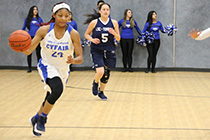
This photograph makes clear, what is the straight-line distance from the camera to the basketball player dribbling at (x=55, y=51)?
497cm

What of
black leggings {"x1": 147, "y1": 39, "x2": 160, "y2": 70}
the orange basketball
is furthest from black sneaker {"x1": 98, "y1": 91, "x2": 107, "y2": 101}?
black leggings {"x1": 147, "y1": 39, "x2": 160, "y2": 70}

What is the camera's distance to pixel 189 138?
16.5ft

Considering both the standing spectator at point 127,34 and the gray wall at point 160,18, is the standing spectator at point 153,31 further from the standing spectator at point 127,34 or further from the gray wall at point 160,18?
the gray wall at point 160,18

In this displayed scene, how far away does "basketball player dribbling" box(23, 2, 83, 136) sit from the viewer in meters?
4.97

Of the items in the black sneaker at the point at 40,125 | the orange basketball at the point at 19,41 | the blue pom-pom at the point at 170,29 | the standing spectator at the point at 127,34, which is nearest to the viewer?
the orange basketball at the point at 19,41

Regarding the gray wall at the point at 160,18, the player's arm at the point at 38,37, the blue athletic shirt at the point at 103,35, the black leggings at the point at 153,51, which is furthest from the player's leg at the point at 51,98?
the gray wall at the point at 160,18

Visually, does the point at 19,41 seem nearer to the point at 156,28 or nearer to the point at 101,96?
the point at 101,96

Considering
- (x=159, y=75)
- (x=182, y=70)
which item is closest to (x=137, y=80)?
(x=159, y=75)

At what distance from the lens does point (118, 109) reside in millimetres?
6945

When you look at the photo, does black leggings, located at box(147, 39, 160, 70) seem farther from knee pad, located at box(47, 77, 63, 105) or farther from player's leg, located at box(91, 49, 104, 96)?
knee pad, located at box(47, 77, 63, 105)

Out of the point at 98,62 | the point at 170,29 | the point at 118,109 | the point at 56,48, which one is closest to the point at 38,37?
the point at 56,48

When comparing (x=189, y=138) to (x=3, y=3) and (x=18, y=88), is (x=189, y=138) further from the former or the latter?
(x=3, y=3)

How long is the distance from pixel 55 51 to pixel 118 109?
2.29 m

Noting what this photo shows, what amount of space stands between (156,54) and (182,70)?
114 cm
